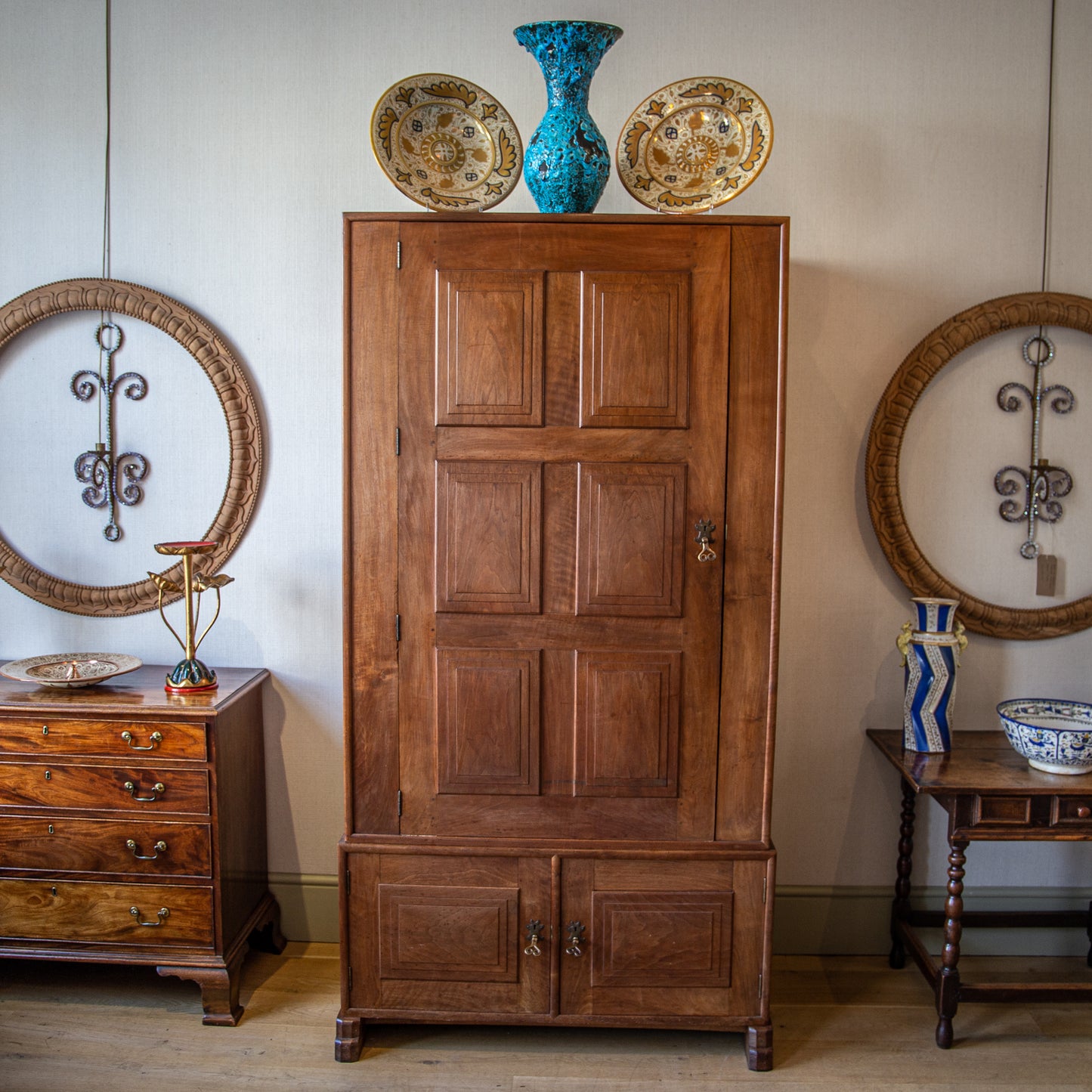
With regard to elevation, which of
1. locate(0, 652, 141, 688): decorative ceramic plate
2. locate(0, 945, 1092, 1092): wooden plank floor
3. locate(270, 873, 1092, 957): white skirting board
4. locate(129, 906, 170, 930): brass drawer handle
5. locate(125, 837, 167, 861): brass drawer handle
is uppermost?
locate(0, 652, 141, 688): decorative ceramic plate

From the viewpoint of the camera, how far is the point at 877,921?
2832mm

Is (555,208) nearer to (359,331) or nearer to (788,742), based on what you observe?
(359,331)

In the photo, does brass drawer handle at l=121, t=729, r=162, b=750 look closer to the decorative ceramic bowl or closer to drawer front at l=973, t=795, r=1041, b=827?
drawer front at l=973, t=795, r=1041, b=827

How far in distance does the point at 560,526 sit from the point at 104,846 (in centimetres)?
148

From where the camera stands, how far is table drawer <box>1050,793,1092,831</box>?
2.33 metres

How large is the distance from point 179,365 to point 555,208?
1260mm

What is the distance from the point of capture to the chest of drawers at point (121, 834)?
7.88 feet

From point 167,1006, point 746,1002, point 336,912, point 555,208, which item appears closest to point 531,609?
point 555,208

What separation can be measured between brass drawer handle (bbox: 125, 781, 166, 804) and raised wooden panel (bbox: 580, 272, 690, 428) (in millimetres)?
1445

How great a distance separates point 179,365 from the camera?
2.77 m

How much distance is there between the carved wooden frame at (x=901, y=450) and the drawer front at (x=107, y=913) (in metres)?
2.15

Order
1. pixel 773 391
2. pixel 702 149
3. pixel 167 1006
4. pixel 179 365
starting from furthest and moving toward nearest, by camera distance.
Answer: pixel 179 365 < pixel 167 1006 < pixel 702 149 < pixel 773 391

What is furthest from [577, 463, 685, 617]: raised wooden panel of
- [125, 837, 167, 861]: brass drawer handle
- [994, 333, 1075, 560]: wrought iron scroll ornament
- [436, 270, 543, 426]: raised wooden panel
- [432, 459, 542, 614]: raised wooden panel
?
[125, 837, 167, 861]: brass drawer handle

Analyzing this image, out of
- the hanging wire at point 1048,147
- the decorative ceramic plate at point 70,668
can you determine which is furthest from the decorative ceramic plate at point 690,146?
the decorative ceramic plate at point 70,668
